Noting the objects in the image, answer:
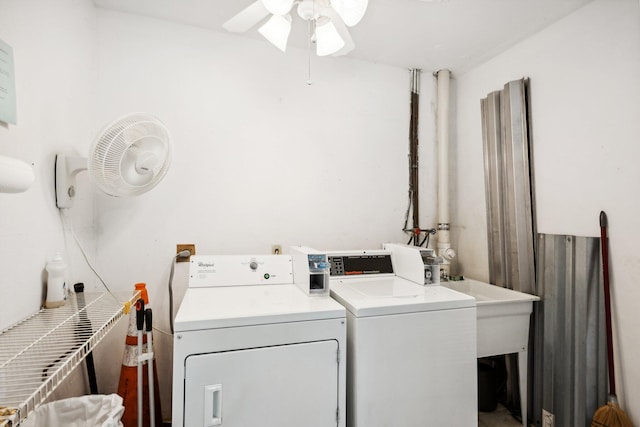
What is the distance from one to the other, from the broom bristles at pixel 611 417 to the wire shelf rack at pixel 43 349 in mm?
2325

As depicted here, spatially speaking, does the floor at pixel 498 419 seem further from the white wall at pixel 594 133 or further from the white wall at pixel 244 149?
the white wall at pixel 244 149

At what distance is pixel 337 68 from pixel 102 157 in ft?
5.94

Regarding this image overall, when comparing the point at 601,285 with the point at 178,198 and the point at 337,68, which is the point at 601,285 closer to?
the point at 337,68

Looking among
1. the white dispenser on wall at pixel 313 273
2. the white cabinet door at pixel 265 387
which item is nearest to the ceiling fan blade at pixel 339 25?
the white dispenser on wall at pixel 313 273

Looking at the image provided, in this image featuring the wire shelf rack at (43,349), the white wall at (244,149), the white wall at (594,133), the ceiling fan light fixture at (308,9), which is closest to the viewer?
the wire shelf rack at (43,349)

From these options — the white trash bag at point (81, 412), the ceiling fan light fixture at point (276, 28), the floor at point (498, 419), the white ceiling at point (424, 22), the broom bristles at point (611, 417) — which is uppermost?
the white ceiling at point (424, 22)

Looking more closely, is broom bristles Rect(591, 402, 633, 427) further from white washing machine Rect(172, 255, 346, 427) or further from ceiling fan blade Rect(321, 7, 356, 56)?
ceiling fan blade Rect(321, 7, 356, 56)

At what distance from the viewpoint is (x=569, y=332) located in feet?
5.85

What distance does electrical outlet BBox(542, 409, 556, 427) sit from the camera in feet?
6.06

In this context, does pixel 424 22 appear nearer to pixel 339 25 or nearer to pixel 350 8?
pixel 339 25

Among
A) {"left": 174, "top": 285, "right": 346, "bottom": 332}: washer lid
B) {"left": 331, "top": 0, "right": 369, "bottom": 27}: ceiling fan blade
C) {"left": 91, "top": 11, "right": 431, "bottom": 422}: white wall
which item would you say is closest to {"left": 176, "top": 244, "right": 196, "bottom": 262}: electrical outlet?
{"left": 91, "top": 11, "right": 431, "bottom": 422}: white wall

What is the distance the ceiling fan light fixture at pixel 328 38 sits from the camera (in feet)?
5.18

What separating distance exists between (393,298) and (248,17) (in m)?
1.58

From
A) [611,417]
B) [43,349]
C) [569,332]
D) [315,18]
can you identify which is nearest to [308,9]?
[315,18]
